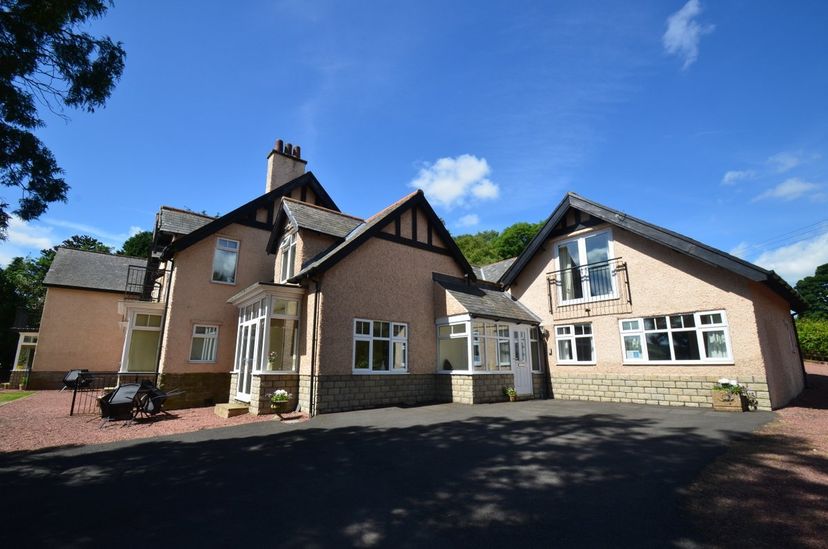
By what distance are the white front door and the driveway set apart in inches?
223

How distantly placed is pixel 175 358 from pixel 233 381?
255 centimetres

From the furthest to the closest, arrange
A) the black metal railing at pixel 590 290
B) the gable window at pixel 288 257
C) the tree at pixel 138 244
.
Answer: the tree at pixel 138 244
the gable window at pixel 288 257
the black metal railing at pixel 590 290

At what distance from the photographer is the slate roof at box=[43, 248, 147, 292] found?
2348 centimetres

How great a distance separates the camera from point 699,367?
12.0 meters

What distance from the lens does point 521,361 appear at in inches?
598

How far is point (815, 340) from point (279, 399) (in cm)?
3737

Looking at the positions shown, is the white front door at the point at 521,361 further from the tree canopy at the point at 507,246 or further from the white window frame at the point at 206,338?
the tree canopy at the point at 507,246

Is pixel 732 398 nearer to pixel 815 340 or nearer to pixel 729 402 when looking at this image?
pixel 729 402

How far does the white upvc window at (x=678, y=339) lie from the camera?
38.5 feet

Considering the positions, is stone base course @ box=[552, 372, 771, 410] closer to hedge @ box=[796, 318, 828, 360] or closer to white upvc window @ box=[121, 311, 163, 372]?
white upvc window @ box=[121, 311, 163, 372]

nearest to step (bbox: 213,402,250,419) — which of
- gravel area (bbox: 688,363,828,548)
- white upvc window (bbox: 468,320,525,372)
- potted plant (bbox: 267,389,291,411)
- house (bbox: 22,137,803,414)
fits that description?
house (bbox: 22,137,803,414)

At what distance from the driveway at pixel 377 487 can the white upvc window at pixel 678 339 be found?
3.09 meters

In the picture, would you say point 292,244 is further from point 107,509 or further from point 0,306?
point 0,306

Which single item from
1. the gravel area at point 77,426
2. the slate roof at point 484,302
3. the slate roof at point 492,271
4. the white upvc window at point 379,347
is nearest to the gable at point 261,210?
the gravel area at point 77,426
